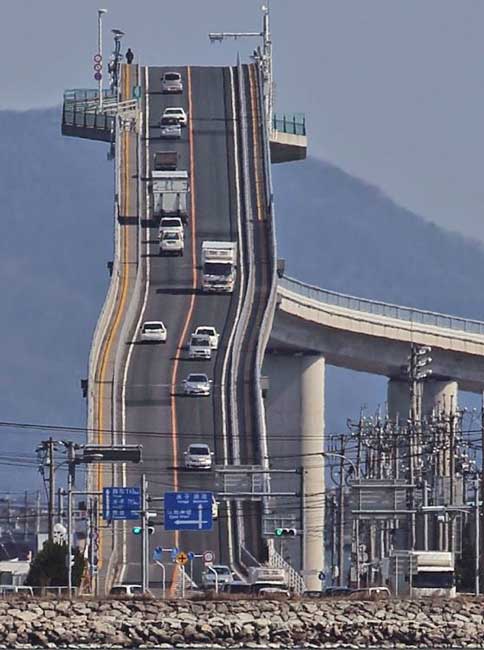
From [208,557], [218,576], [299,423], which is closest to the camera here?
[218,576]

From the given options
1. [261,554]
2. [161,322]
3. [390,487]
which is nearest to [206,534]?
[261,554]

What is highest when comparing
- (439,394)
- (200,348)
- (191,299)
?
(191,299)

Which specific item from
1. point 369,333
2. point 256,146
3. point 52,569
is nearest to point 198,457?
point 52,569

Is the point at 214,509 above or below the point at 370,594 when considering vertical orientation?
above

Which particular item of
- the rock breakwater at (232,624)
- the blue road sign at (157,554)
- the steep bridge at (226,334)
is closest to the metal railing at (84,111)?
the steep bridge at (226,334)

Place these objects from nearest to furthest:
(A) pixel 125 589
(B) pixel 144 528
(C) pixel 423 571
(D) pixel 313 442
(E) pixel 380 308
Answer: (A) pixel 125 589, (B) pixel 144 528, (C) pixel 423 571, (E) pixel 380 308, (D) pixel 313 442

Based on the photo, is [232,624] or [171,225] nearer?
[232,624]

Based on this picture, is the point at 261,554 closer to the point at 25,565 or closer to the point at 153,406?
the point at 153,406

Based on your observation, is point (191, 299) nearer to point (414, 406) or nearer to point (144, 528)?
point (414, 406)
